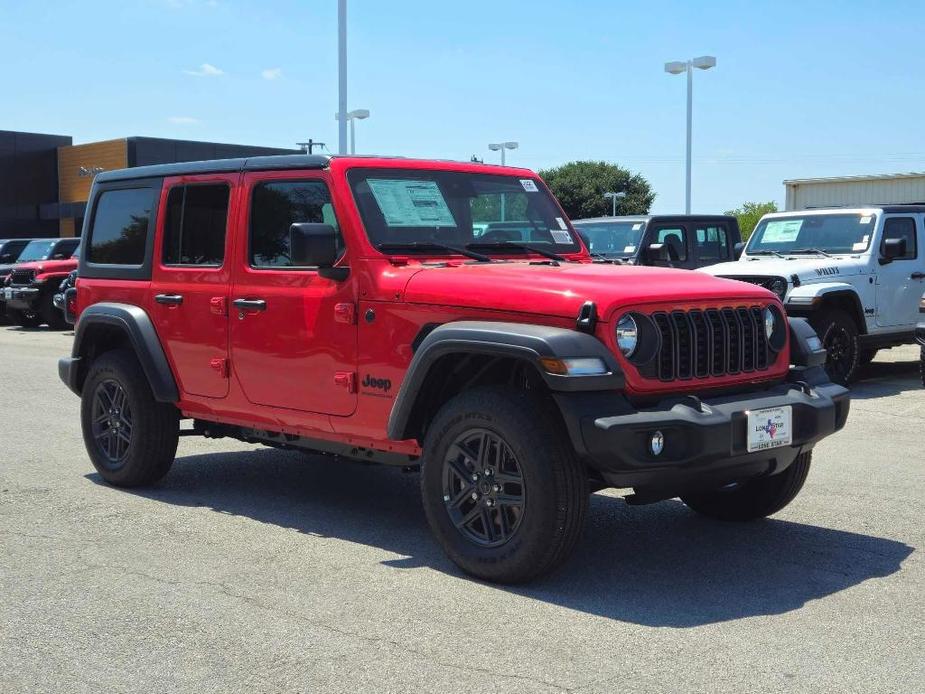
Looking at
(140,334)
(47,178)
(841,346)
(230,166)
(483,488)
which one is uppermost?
(47,178)

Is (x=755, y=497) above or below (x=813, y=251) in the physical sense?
below

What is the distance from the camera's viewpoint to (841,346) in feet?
39.9

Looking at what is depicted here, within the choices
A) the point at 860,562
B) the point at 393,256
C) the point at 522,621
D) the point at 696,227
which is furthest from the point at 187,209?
the point at 696,227

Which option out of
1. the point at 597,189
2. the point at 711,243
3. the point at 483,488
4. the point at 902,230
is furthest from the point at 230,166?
the point at 597,189

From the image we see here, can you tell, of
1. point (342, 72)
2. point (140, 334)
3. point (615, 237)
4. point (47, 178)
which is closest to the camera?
point (140, 334)

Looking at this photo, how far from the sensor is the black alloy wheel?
500cm

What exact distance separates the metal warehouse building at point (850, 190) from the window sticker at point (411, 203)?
2689 centimetres

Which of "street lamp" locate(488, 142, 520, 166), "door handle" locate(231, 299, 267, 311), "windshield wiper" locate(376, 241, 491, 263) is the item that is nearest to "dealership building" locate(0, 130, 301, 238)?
"street lamp" locate(488, 142, 520, 166)

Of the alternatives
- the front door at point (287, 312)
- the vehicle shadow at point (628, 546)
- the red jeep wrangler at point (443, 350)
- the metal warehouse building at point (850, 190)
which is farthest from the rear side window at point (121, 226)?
the metal warehouse building at point (850, 190)

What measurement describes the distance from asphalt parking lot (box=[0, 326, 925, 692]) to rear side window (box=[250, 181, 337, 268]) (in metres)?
1.45

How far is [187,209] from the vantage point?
22.4 ft

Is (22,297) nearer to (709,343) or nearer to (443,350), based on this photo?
(443,350)

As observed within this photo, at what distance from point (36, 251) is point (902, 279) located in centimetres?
1782

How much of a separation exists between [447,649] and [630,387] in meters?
1.38
